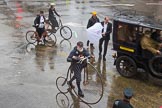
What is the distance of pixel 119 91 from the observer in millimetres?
10477

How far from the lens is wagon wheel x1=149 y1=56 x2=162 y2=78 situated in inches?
414

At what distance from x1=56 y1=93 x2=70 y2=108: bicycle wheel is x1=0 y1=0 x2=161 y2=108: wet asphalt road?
0.35 ft

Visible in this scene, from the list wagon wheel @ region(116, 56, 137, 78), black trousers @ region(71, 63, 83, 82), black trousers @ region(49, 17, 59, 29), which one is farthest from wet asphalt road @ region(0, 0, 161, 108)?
black trousers @ region(71, 63, 83, 82)

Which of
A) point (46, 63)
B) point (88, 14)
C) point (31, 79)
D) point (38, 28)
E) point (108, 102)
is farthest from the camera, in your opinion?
point (88, 14)

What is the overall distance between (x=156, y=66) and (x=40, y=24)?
6.63 m

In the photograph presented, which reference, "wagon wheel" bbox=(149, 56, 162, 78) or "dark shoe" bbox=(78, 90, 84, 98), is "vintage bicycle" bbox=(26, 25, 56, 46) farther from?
"wagon wheel" bbox=(149, 56, 162, 78)

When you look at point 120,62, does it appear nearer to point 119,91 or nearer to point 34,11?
point 119,91

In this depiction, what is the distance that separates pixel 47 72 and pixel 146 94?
3853 millimetres

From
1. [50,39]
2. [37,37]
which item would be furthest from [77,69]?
[50,39]

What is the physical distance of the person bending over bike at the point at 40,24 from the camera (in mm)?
15047

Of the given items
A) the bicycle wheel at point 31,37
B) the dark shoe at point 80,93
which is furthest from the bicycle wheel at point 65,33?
the dark shoe at point 80,93

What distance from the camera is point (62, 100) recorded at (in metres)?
9.79

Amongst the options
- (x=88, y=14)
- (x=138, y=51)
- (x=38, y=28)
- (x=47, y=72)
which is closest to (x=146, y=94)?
(x=138, y=51)

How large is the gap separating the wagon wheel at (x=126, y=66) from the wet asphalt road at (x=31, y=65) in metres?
0.34
